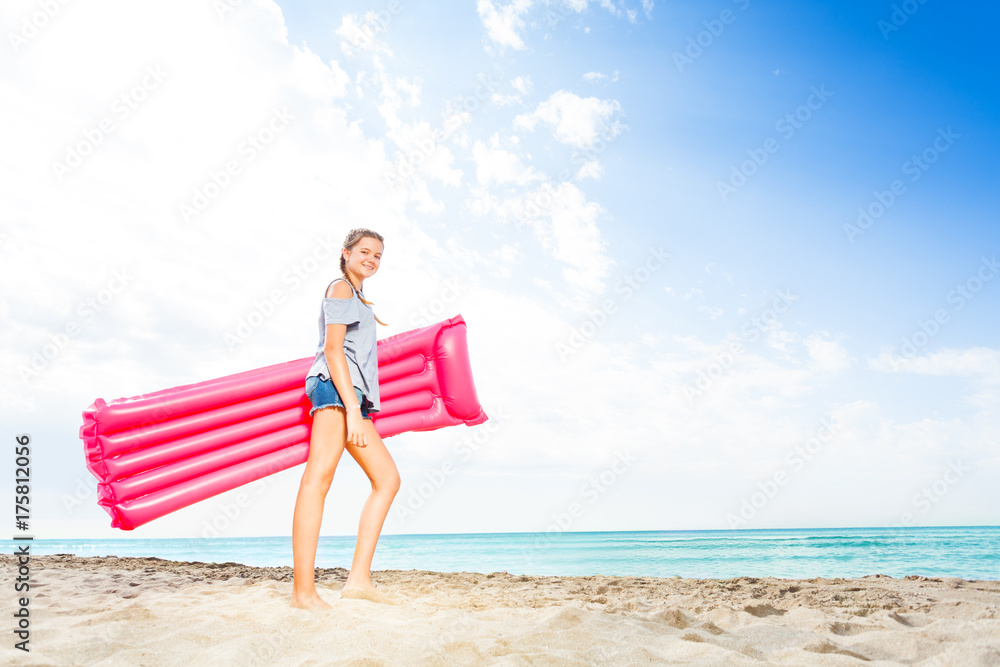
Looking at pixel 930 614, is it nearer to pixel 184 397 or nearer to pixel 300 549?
pixel 300 549

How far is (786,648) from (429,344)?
2163mm

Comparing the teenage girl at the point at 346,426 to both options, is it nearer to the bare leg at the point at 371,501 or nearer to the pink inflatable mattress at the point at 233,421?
the bare leg at the point at 371,501

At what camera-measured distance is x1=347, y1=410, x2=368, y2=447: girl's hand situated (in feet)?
8.43

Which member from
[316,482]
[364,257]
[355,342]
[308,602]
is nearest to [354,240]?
[364,257]

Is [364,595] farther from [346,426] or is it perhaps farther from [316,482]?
[346,426]

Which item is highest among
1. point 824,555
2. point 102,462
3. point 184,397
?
point 184,397

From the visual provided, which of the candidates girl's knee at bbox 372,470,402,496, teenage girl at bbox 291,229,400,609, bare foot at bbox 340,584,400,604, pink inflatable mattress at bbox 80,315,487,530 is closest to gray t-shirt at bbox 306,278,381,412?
Result: teenage girl at bbox 291,229,400,609

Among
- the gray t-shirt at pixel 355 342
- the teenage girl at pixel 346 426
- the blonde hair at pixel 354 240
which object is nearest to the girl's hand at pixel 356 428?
the teenage girl at pixel 346 426

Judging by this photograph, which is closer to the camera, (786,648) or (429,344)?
(786,648)

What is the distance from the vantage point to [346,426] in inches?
104

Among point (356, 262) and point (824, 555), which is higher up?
point (356, 262)

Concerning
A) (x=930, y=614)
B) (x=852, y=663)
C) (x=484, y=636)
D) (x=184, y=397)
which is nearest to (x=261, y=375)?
(x=184, y=397)

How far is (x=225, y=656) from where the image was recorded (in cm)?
177

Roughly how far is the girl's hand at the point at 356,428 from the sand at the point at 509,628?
0.62 meters
